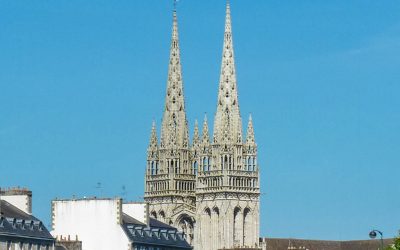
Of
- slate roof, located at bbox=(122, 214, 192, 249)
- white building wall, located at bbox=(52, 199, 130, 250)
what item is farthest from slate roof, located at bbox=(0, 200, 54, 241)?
slate roof, located at bbox=(122, 214, 192, 249)

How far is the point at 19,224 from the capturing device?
321ft

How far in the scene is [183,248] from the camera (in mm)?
114625

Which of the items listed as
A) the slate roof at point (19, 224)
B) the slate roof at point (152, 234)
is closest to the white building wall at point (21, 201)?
the slate roof at point (19, 224)

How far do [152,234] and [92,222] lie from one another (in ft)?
15.1

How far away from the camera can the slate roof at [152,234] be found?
354 ft

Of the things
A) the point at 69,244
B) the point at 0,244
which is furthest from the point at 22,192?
the point at 0,244

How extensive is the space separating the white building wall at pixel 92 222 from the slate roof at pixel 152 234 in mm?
757

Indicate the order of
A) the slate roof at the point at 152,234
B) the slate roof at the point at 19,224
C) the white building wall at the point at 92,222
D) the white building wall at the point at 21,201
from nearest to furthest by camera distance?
1. the slate roof at the point at 19,224
2. the white building wall at the point at 21,201
3. the white building wall at the point at 92,222
4. the slate roof at the point at 152,234

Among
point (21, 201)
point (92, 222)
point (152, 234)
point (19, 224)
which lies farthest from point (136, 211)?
point (19, 224)

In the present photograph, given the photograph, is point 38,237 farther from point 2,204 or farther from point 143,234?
point 143,234

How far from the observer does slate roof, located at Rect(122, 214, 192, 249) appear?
108 m

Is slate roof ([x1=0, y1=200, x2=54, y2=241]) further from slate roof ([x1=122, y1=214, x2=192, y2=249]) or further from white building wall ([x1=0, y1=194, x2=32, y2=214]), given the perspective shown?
slate roof ([x1=122, y1=214, x2=192, y2=249])

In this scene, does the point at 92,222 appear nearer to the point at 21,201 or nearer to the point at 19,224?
the point at 21,201

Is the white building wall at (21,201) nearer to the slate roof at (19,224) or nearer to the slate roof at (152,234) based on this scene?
the slate roof at (19,224)
